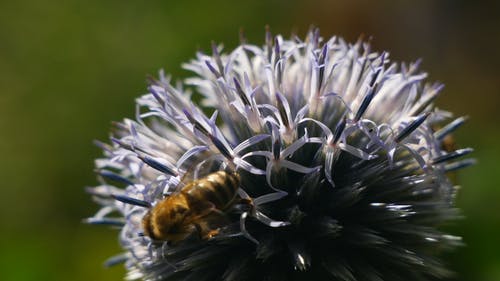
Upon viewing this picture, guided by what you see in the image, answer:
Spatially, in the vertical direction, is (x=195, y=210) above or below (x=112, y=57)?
below

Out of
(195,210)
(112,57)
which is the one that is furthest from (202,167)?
(112,57)

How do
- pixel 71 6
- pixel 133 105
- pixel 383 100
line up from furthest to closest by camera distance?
pixel 71 6, pixel 133 105, pixel 383 100

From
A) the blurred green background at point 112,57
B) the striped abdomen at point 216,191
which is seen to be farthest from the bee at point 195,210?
the blurred green background at point 112,57

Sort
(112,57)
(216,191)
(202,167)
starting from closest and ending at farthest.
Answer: (216,191) < (202,167) < (112,57)

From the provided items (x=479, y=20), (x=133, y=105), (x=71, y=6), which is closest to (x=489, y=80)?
(x=479, y=20)

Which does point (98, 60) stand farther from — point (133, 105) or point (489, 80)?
point (489, 80)

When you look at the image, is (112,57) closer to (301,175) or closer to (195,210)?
(301,175)
